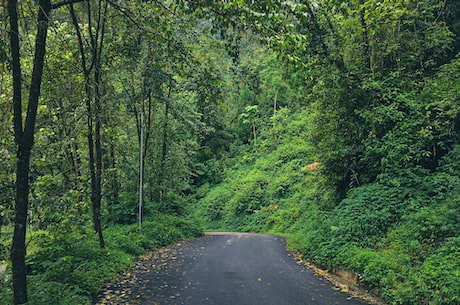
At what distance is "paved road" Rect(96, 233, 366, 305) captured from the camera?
6820 mm

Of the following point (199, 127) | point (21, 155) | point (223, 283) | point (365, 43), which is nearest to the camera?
point (21, 155)

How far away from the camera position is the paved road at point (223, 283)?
6820 mm

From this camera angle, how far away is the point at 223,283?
802cm

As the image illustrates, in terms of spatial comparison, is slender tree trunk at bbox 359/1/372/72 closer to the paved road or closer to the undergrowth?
the paved road

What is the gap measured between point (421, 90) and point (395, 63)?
5.27 feet

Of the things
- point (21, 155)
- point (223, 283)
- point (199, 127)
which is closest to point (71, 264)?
point (223, 283)

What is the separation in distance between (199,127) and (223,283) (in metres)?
13.2

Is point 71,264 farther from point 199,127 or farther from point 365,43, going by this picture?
point 199,127

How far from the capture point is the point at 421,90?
11297mm

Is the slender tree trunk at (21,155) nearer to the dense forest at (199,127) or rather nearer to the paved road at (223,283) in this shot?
the dense forest at (199,127)

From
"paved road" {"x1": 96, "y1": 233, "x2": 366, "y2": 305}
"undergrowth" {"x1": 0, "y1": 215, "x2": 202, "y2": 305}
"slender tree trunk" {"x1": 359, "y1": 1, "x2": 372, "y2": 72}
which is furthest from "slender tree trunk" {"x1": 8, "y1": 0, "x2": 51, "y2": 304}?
"slender tree trunk" {"x1": 359, "y1": 1, "x2": 372, "y2": 72}

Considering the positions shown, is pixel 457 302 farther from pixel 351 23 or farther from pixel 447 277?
pixel 351 23

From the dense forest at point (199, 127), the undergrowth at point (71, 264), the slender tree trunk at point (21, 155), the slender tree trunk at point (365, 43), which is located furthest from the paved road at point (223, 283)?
the slender tree trunk at point (365, 43)

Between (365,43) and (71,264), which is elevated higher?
(365,43)
